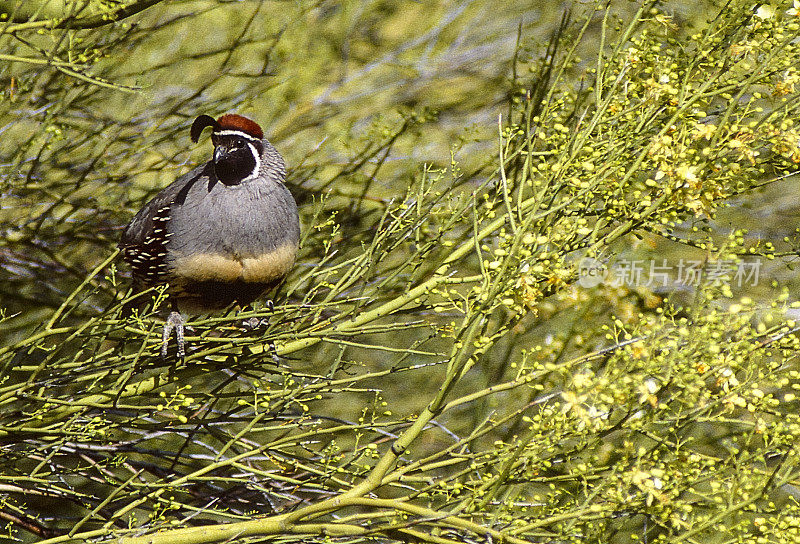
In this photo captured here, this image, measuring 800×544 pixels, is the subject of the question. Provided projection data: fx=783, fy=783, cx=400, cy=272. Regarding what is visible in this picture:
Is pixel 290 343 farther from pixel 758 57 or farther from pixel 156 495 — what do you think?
pixel 758 57

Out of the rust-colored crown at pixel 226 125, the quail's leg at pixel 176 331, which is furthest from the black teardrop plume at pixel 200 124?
the quail's leg at pixel 176 331

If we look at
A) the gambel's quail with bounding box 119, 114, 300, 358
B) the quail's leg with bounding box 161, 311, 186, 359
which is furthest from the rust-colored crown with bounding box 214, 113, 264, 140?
the quail's leg with bounding box 161, 311, 186, 359

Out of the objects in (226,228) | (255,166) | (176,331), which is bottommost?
(176,331)

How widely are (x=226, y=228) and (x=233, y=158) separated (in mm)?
209

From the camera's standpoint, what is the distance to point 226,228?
234cm

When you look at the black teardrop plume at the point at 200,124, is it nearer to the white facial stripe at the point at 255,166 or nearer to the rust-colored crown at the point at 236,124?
the rust-colored crown at the point at 236,124

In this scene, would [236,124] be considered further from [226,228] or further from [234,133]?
[226,228]

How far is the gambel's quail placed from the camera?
2324mm

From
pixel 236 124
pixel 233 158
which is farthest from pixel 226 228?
pixel 236 124

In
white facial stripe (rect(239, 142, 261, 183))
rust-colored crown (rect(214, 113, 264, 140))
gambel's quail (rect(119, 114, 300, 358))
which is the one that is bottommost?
gambel's quail (rect(119, 114, 300, 358))

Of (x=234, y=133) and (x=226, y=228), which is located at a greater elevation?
(x=234, y=133)

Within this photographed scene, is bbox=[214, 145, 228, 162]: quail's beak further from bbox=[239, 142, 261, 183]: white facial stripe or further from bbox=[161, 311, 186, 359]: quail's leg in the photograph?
bbox=[161, 311, 186, 359]: quail's leg

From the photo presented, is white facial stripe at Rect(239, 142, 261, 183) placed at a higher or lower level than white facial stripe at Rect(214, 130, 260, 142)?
lower

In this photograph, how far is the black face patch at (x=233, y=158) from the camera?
230 cm
